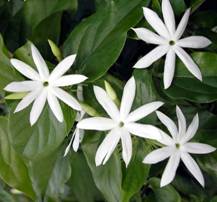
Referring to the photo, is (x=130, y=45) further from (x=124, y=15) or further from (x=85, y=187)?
(x=85, y=187)

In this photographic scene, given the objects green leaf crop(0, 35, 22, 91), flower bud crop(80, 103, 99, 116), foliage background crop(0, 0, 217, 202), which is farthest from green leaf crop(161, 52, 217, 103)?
green leaf crop(0, 35, 22, 91)

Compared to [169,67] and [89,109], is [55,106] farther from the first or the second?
[169,67]

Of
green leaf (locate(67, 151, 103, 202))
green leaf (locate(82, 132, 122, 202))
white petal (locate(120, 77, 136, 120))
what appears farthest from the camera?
green leaf (locate(67, 151, 103, 202))

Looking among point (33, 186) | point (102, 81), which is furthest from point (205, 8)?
point (33, 186)

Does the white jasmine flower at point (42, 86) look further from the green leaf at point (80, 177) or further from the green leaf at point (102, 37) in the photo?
the green leaf at point (80, 177)

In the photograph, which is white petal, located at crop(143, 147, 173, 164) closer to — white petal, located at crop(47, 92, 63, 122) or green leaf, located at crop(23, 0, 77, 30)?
white petal, located at crop(47, 92, 63, 122)

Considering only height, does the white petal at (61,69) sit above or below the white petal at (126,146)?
above

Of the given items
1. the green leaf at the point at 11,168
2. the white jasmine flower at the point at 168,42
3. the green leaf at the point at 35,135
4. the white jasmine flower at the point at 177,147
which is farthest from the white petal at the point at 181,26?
the green leaf at the point at 11,168
